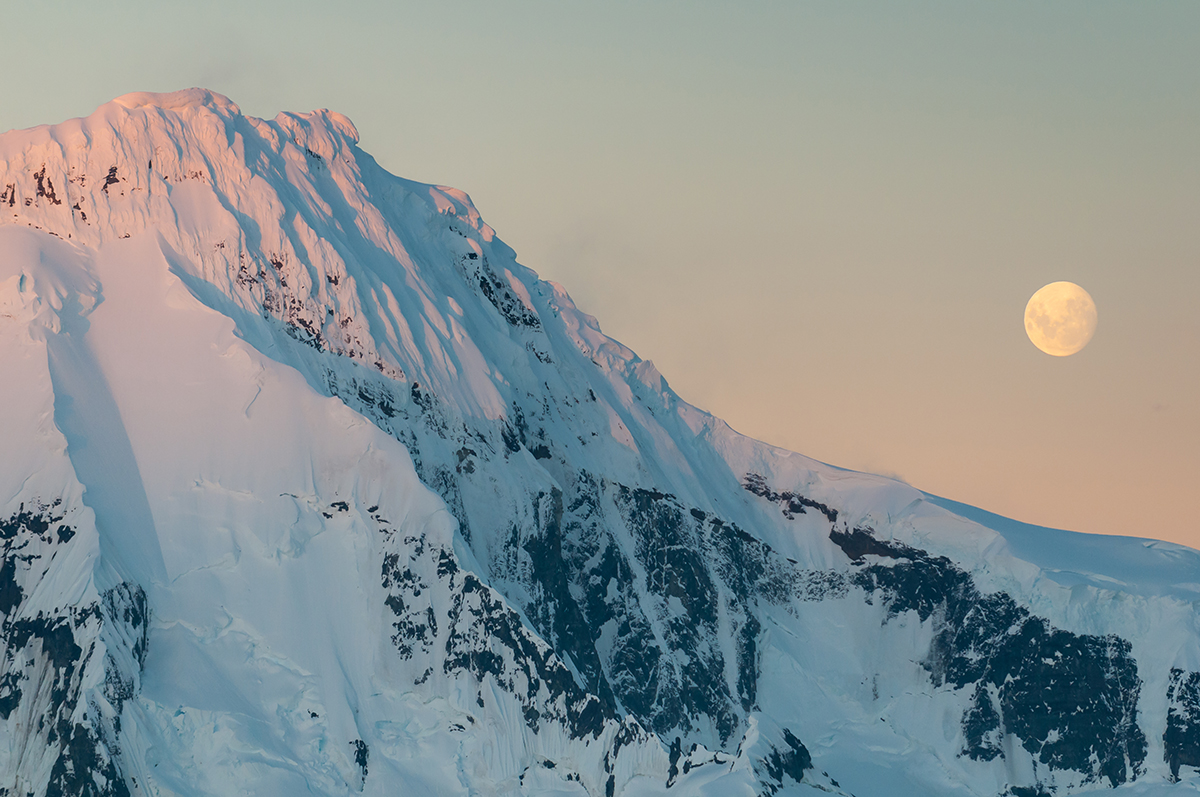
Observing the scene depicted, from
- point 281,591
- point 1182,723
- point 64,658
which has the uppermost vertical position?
point 1182,723

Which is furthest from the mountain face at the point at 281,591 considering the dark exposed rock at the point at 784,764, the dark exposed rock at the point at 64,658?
the dark exposed rock at the point at 784,764

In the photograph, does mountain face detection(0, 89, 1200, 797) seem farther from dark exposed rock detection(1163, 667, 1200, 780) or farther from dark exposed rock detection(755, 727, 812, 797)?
dark exposed rock detection(755, 727, 812, 797)

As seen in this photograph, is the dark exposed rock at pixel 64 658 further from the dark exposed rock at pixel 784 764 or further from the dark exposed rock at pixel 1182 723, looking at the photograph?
the dark exposed rock at pixel 1182 723

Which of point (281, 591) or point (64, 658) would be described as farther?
point (281, 591)

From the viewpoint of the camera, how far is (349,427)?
185125 mm

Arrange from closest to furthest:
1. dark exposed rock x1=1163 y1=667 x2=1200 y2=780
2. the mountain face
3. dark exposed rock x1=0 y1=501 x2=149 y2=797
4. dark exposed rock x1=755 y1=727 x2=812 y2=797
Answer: dark exposed rock x1=0 y1=501 x2=149 y2=797, the mountain face, dark exposed rock x1=755 y1=727 x2=812 y2=797, dark exposed rock x1=1163 y1=667 x2=1200 y2=780

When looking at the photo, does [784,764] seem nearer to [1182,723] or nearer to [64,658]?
[1182,723]

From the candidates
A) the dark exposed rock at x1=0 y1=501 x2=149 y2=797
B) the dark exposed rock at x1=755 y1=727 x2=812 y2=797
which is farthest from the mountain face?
the dark exposed rock at x1=755 y1=727 x2=812 y2=797

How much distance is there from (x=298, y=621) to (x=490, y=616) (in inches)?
645

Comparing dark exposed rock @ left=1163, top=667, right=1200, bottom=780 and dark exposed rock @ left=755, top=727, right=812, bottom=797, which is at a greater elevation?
dark exposed rock @ left=1163, top=667, right=1200, bottom=780

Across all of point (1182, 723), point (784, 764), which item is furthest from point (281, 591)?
point (1182, 723)

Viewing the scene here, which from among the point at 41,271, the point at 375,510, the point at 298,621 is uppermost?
the point at 41,271

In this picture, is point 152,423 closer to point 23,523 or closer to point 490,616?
point 23,523

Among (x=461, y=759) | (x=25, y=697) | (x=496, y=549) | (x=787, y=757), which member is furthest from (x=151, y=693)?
(x=787, y=757)
